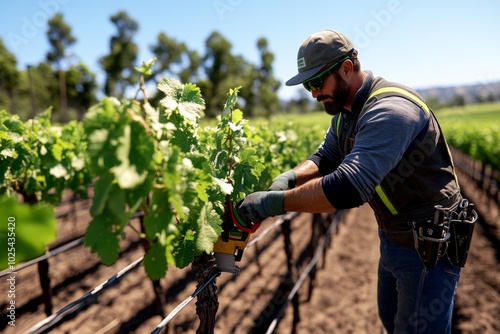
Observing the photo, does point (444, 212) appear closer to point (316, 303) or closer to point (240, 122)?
point (240, 122)

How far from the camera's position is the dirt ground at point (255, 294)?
4180 millimetres

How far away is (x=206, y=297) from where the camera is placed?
2.20 meters

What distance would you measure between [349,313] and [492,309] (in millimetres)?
1758

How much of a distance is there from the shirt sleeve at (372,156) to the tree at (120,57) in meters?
38.0

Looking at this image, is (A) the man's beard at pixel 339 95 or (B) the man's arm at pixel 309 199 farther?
(A) the man's beard at pixel 339 95

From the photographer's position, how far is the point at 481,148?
1145cm

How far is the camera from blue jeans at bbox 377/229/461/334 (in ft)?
7.02

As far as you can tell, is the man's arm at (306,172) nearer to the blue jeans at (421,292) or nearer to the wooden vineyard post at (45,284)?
the blue jeans at (421,292)

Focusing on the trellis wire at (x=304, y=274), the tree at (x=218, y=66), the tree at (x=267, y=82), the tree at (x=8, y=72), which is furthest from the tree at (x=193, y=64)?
the trellis wire at (x=304, y=274)

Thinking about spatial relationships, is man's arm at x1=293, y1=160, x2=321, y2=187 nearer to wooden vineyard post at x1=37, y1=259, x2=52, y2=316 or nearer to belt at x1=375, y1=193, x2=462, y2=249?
belt at x1=375, y1=193, x2=462, y2=249

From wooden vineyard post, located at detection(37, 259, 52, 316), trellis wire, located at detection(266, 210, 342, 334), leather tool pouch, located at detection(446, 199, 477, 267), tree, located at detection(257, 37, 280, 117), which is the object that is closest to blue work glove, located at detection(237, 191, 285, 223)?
leather tool pouch, located at detection(446, 199, 477, 267)

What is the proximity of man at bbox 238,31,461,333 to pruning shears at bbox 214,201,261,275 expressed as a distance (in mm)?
61

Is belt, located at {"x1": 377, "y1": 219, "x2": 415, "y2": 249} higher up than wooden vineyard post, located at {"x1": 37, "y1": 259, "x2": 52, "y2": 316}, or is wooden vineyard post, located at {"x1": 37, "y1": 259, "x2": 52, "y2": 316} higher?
belt, located at {"x1": 377, "y1": 219, "x2": 415, "y2": 249}

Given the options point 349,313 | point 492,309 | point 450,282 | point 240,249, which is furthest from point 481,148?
point 240,249
